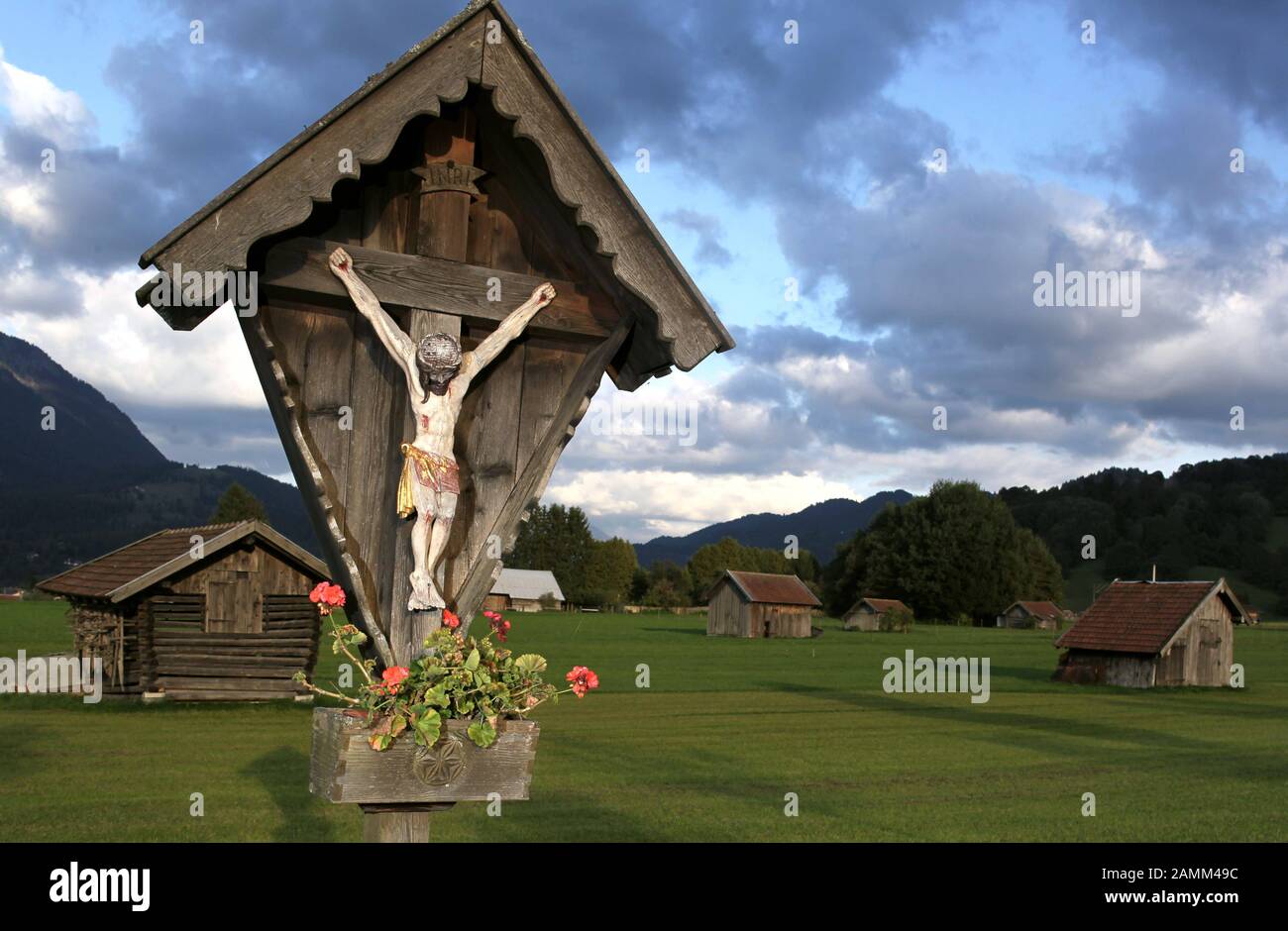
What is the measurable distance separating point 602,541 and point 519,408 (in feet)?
470

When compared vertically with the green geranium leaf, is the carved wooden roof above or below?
above

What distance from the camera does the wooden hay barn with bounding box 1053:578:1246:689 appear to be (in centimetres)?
4006

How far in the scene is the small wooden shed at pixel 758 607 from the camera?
7638cm

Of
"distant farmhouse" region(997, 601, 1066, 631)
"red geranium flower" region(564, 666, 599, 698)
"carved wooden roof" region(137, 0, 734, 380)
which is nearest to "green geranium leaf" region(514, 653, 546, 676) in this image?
"red geranium flower" region(564, 666, 599, 698)

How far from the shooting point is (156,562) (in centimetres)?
2647

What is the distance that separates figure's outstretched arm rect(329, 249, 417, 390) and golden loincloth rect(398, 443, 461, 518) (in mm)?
347

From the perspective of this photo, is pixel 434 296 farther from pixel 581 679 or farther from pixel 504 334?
pixel 581 679

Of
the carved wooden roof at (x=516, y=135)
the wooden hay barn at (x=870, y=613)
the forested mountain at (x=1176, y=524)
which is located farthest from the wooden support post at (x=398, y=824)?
the forested mountain at (x=1176, y=524)

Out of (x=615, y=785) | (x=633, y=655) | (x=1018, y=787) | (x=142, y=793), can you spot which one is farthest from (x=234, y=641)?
(x=633, y=655)

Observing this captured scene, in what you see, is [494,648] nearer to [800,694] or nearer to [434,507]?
[434,507]

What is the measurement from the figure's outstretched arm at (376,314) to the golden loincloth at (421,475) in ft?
1.14

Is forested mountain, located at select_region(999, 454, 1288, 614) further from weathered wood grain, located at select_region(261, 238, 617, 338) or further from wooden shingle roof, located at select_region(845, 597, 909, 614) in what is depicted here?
weathered wood grain, located at select_region(261, 238, 617, 338)

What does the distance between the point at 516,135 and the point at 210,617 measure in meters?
24.0

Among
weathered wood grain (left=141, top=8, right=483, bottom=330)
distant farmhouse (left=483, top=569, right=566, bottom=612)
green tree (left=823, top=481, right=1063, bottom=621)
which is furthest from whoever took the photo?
distant farmhouse (left=483, top=569, right=566, bottom=612)
